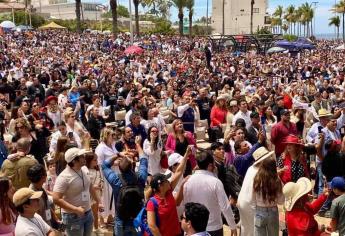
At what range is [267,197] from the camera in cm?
527

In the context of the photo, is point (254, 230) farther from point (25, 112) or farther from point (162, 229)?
point (25, 112)

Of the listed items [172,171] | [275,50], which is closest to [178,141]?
[172,171]

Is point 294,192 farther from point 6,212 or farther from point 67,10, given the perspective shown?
point 67,10

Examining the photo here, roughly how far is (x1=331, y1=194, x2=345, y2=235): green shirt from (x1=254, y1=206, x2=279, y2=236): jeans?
2.01ft

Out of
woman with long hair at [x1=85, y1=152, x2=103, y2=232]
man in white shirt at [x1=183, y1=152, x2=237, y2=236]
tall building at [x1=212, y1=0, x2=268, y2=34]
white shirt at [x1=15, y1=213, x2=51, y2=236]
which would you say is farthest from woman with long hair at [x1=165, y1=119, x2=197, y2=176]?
tall building at [x1=212, y1=0, x2=268, y2=34]

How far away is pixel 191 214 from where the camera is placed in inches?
158

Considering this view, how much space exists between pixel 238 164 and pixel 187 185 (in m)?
1.74

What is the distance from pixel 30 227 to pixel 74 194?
128 cm

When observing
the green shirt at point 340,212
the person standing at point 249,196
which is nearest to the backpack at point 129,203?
the person standing at point 249,196

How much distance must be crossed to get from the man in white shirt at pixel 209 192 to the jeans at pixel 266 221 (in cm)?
28

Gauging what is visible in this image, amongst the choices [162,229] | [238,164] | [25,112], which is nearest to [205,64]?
[25,112]

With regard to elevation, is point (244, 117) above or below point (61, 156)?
below

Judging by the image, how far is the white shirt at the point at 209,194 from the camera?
527 centimetres

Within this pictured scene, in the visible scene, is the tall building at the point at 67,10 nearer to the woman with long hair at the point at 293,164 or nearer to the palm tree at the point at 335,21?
the palm tree at the point at 335,21
